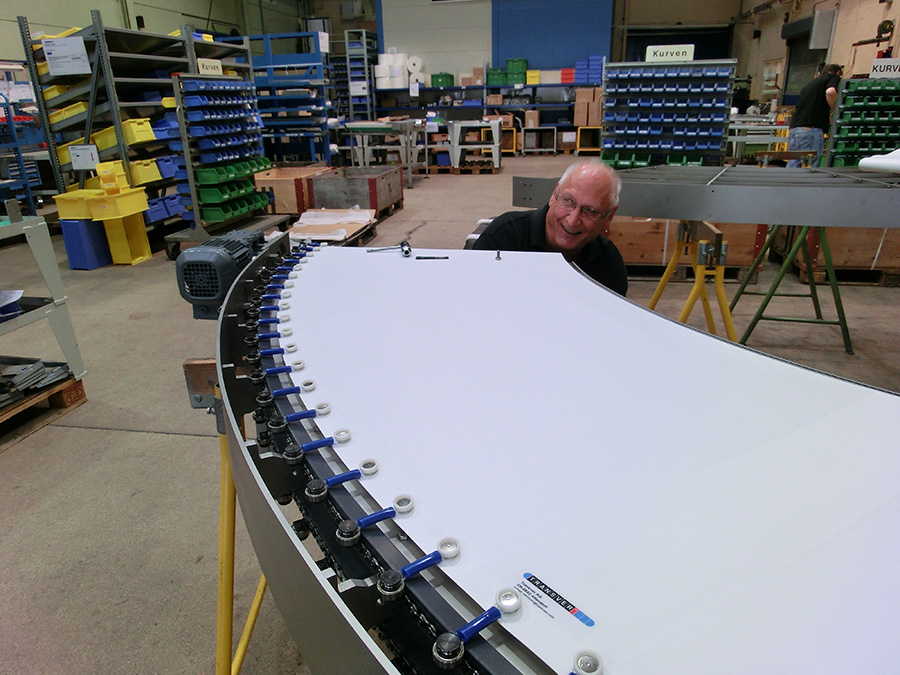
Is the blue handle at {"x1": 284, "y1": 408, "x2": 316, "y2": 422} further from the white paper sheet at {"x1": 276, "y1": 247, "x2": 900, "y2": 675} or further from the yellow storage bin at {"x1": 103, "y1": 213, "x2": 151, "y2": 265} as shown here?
the yellow storage bin at {"x1": 103, "y1": 213, "x2": 151, "y2": 265}

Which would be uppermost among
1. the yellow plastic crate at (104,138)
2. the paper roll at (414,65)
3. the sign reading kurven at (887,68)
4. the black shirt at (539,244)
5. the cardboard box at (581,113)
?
the paper roll at (414,65)

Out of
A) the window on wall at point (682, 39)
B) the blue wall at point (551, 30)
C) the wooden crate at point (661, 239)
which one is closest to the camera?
the wooden crate at point (661, 239)

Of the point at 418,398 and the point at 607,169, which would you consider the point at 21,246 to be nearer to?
the point at 607,169

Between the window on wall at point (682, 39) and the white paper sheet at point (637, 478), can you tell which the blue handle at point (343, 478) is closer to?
the white paper sheet at point (637, 478)

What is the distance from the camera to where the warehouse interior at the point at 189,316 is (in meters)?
1.62

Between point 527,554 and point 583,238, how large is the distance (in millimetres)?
1634

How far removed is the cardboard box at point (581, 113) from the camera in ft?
36.9

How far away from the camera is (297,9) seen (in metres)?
14.5

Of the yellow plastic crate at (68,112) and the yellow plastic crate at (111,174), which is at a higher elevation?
the yellow plastic crate at (68,112)

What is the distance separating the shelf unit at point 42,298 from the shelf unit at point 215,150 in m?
2.44

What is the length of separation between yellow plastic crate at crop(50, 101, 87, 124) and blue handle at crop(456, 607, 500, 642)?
5852 mm

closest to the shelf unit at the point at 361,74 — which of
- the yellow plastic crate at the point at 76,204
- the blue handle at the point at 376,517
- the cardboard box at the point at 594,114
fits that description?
the cardboard box at the point at 594,114

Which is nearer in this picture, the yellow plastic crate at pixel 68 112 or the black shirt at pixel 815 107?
the yellow plastic crate at pixel 68 112

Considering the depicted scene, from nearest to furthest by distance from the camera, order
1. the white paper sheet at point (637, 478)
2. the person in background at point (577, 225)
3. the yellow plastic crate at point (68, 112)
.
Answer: the white paper sheet at point (637, 478) < the person in background at point (577, 225) < the yellow plastic crate at point (68, 112)
